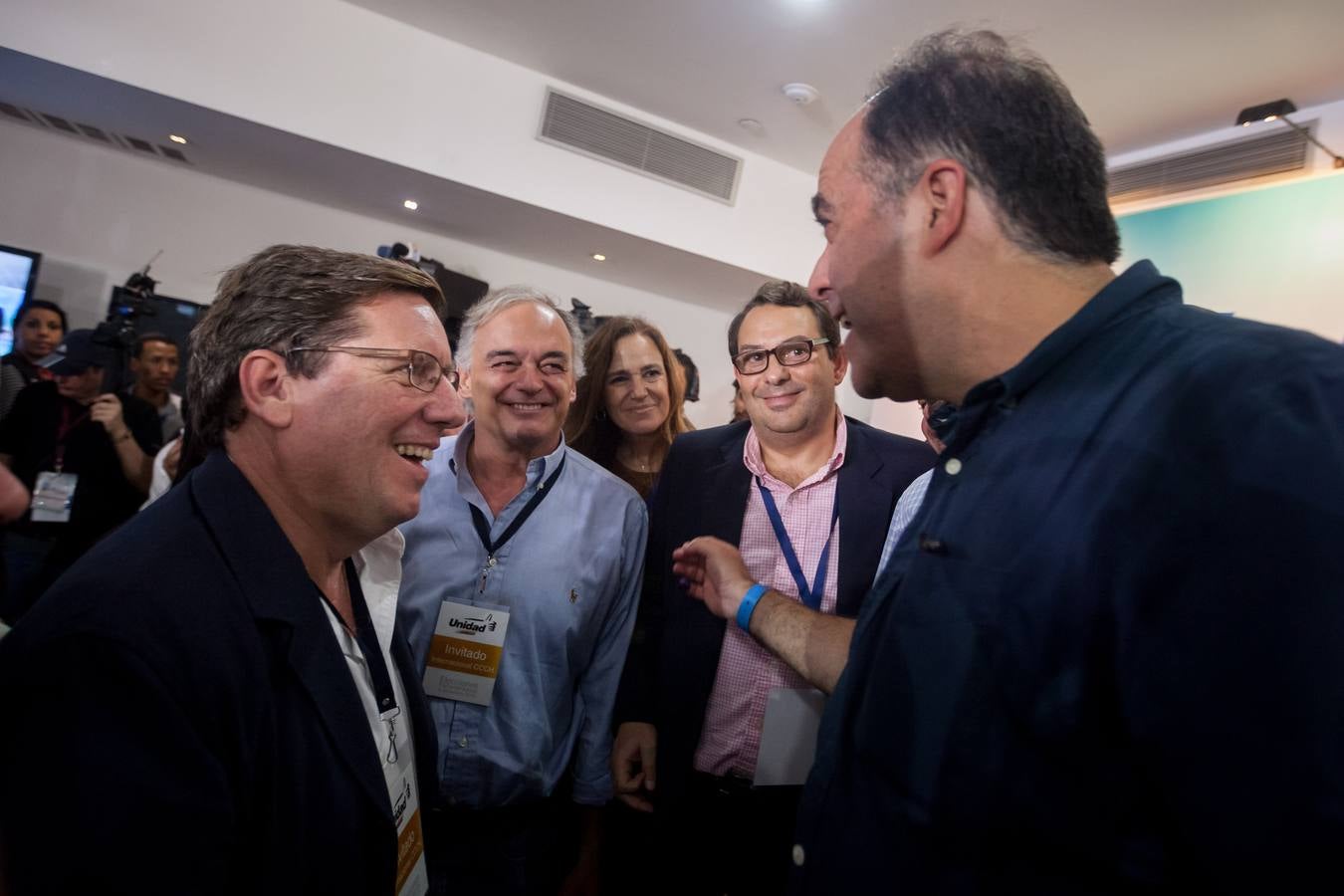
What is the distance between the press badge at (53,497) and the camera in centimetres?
302

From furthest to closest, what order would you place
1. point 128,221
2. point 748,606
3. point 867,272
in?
point 128,221
point 748,606
point 867,272

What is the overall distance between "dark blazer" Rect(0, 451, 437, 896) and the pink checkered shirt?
0.95m

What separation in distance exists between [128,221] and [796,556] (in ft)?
18.7

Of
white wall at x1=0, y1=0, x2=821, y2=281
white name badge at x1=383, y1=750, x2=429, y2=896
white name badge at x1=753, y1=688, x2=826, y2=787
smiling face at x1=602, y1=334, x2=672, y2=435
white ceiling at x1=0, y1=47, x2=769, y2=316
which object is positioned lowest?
white name badge at x1=383, y1=750, x2=429, y2=896

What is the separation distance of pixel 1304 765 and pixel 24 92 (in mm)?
6318

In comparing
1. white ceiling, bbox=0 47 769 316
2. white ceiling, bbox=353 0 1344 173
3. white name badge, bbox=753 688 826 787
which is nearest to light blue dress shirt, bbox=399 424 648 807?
white name badge, bbox=753 688 826 787

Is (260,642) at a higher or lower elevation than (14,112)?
lower

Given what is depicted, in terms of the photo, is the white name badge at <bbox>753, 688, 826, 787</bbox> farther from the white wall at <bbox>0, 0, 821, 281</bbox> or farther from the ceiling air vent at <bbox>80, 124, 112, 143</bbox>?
the ceiling air vent at <bbox>80, 124, 112, 143</bbox>

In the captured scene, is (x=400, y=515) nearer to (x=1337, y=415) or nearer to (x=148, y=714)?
(x=148, y=714)

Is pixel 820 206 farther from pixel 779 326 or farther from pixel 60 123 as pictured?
pixel 60 123

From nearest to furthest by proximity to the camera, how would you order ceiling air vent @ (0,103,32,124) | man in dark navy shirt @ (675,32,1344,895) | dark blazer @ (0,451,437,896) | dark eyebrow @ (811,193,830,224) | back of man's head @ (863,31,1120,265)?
1. man in dark navy shirt @ (675,32,1344,895)
2. dark blazer @ (0,451,437,896)
3. back of man's head @ (863,31,1120,265)
4. dark eyebrow @ (811,193,830,224)
5. ceiling air vent @ (0,103,32,124)

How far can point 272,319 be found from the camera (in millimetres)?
1150

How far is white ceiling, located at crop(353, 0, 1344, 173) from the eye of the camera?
10.7ft

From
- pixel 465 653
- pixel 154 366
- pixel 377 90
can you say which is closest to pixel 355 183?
pixel 377 90
